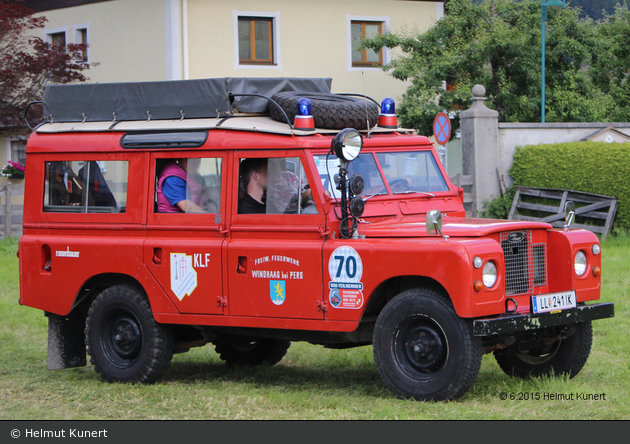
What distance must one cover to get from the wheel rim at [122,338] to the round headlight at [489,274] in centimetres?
317

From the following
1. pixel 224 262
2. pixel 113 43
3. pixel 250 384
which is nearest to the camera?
pixel 224 262

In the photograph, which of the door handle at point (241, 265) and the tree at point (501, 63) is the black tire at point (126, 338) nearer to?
the door handle at point (241, 265)

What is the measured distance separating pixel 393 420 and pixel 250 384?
217 cm

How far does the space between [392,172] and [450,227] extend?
1088mm

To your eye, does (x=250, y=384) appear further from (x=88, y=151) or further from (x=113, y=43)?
(x=113, y=43)

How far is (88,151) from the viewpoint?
306 inches

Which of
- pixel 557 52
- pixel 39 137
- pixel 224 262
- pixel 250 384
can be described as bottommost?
pixel 250 384

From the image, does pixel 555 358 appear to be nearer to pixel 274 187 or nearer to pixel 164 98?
pixel 274 187

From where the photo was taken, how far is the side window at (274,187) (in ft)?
22.0

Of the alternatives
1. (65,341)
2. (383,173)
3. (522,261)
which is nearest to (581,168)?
(383,173)

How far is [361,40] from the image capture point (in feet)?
84.3
